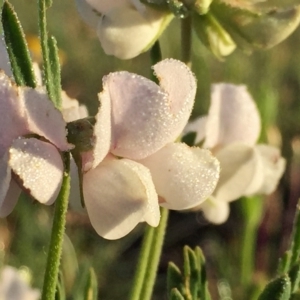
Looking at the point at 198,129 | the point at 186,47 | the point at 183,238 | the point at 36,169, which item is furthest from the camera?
the point at 183,238

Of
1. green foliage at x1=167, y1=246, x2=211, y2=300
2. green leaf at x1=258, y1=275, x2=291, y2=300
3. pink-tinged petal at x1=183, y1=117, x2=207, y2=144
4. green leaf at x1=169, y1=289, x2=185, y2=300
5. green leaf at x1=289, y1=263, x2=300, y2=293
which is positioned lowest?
green foliage at x1=167, y1=246, x2=211, y2=300

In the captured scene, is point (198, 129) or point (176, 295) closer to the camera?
point (176, 295)

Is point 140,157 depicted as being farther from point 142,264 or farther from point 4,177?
point 142,264

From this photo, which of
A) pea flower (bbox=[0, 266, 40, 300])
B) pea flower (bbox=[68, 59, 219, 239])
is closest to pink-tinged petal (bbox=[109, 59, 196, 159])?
pea flower (bbox=[68, 59, 219, 239])

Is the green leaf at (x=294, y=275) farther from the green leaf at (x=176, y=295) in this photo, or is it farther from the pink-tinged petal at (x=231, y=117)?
the pink-tinged petal at (x=231, y=117)

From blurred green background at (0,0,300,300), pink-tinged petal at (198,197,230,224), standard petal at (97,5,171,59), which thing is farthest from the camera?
blurred green background at (0,0,300,300)

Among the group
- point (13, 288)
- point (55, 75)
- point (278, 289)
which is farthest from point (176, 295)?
point (13, 288)

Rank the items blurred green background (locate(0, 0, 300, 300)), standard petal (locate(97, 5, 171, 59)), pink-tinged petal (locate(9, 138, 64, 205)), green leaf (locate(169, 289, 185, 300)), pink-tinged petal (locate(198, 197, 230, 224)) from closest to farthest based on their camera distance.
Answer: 1. pink-tinged petal (locate(9, 138, 64, 205))
2. green leaf (locate(169, 289, 185, 300))
3. standard petal (locate(97, 5, 171, 59))
4. pink-tinged petal (locate(198, 197, 230, 224))
5. blurred green background (locate(0, 0, 300, 300))

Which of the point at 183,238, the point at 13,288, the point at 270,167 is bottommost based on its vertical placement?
the point at 183,238

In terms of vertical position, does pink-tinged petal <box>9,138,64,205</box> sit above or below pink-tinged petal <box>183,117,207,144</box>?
above

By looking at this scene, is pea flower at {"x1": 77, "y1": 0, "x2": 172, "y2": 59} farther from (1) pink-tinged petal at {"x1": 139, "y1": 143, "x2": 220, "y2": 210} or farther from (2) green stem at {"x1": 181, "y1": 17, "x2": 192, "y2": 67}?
(1) pink-tinged petal at {"x1": 139, "y1": 143, "x2": 220, "y2": 210}
